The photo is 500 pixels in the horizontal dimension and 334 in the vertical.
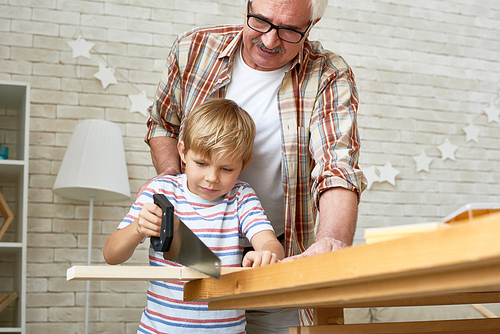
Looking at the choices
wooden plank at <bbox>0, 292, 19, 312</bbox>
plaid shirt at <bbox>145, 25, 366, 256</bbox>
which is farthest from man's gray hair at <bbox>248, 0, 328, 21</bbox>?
wooden plank at <bbox>0, 292, 19, 312</bbox>

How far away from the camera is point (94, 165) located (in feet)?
7.68

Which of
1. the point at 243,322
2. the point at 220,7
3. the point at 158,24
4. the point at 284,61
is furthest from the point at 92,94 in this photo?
the point at 243,322

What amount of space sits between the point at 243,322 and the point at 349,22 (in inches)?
107

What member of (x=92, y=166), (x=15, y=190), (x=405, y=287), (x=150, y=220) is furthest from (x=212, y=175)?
(x=15, y=190)

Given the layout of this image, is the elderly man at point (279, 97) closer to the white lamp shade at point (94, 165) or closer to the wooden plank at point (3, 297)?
the white lamp shade at point (94, 165)

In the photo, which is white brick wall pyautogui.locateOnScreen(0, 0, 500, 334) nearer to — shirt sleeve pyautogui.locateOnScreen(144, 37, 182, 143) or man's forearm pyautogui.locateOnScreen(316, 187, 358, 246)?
shirt sleeve pyautogui.locateOnScreen(144, 37, 182, 143)

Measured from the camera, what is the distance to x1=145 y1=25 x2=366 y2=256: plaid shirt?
1.30 m

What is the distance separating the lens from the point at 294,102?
53.7 inches

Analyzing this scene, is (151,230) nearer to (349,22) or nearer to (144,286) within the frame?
(144,286)

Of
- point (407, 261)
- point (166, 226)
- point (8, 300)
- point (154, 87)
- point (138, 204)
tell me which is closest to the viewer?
point (407, 261)

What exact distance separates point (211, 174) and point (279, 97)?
35cm

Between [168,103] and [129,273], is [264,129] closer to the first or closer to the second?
[168,103]

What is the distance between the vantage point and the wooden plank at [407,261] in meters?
0.34

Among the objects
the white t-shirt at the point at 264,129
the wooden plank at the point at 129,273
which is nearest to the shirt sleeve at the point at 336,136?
the white t-shirt at the point at 264,129
